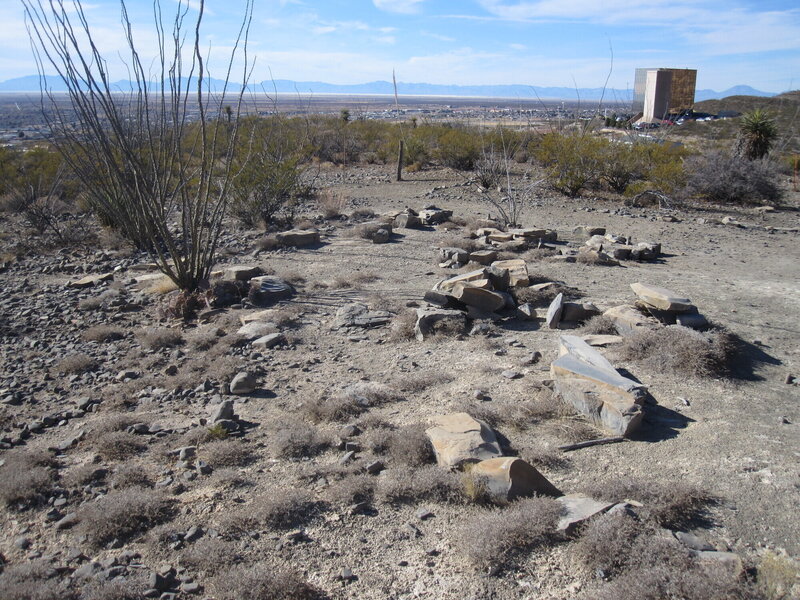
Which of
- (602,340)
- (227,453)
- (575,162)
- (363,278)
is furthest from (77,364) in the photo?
(575,162)

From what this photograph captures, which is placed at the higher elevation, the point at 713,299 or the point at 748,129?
the point at 748,129

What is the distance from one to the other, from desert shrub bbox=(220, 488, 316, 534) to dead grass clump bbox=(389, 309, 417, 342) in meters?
3.08

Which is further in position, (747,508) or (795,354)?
(795,354)

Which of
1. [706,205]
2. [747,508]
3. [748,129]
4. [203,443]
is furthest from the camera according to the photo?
[748,129]

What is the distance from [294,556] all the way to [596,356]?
328cm

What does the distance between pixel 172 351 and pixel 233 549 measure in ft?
12.2

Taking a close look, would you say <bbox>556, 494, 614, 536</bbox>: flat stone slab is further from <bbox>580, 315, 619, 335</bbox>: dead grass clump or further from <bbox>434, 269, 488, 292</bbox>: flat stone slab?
<bbox>434, 269, 488, 292</bbox>: flat stone slab

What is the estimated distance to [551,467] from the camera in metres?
4.24

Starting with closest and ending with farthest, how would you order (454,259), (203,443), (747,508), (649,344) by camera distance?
(747,508)
(203,443)
(649,344)
(454,259)

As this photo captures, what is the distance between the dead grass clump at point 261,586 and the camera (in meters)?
3.03

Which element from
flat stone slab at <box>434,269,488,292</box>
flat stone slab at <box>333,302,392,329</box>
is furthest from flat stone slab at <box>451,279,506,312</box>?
flat stone slab at <box>333,302,392,329</box>

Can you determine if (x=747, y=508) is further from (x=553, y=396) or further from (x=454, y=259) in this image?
(x=454, y=259)

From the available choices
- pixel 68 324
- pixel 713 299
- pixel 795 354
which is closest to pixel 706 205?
pixel 713 299

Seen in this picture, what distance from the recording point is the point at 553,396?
5195 millimetres
